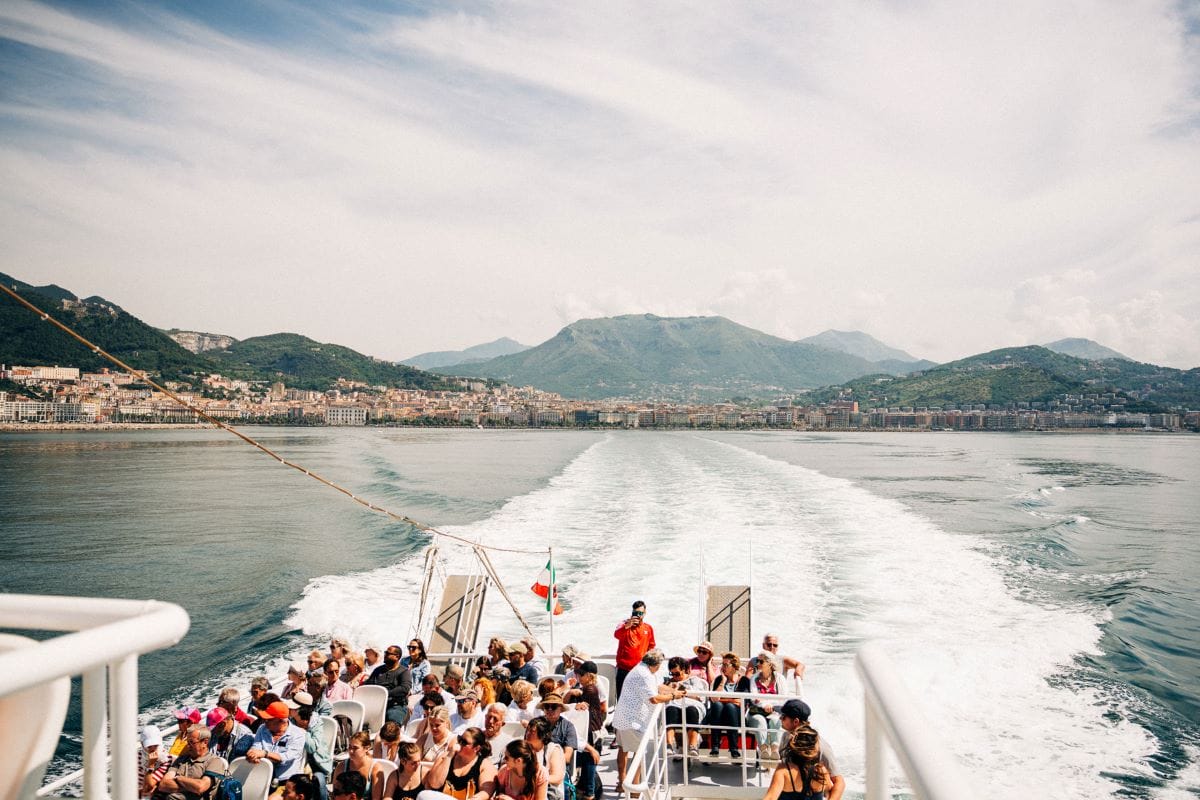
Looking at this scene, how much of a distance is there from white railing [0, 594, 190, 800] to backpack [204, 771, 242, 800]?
4990 millimetres

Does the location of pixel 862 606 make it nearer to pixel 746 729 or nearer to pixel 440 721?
pixel 746 729

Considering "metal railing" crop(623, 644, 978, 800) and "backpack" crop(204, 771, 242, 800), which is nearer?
"metal railing" crop(623, 644, 978, 800)

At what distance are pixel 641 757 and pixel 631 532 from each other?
58.1 feet

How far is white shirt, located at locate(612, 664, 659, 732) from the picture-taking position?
588cm

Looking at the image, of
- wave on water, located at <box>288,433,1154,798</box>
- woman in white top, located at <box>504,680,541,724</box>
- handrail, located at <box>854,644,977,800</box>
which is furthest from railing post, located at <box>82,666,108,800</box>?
woman in white top, located at <box>504,680,541,724</box>

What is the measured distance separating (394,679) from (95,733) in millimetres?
6376

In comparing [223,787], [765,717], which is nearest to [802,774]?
[765,717]

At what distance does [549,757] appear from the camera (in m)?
4.96

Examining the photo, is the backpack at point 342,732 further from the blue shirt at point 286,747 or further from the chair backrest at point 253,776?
the chair backrest at point 253,776

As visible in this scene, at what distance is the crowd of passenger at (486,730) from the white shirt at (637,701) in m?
0.01

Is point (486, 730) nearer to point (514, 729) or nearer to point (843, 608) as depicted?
point (514, 729)

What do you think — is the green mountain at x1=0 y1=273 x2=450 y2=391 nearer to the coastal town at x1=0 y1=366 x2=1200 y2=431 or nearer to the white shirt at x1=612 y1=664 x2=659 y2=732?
the coastal town at x1=0 y1=366 x2=1200 y2=431

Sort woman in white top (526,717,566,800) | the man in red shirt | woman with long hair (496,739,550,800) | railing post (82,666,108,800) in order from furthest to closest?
1. the man in red shirt
2. woman in white top (526,717,566,800)
3. woman with long hair (496,739,550,800)
4. railing post (82,666,108,800)

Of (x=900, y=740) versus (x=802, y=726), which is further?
(x=802, y=726)
